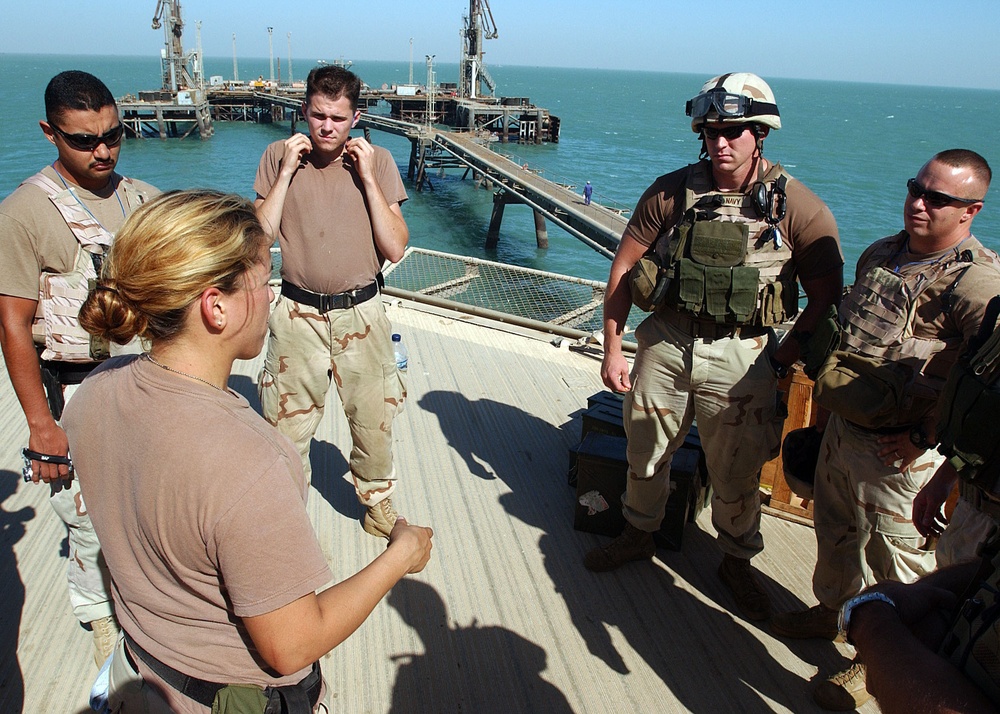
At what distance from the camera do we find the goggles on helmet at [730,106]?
8.37 feet

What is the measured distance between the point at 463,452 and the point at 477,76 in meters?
56.7

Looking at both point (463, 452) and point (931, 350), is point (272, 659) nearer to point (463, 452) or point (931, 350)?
point (931, 350)

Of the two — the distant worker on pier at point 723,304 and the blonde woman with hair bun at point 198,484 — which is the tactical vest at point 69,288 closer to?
the blonde woman with hair bun at point 198,484

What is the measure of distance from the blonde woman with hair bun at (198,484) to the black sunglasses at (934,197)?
6.47 feet

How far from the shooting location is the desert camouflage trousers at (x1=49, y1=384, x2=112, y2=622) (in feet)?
7.59

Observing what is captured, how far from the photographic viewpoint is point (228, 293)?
1.27 m

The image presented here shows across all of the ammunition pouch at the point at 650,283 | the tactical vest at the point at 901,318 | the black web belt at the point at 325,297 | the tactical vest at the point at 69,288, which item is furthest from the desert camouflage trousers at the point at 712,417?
the tactical vest at the point at 69,288

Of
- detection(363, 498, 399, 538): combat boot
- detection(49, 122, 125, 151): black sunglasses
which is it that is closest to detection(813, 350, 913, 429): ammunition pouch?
detection(363, 498, 399, 538): combat boot

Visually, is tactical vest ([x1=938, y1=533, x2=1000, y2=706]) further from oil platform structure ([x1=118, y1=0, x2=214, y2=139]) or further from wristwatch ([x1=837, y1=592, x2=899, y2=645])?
oil platform structure ([x1=118, y1=0, x2=214, y2=139])

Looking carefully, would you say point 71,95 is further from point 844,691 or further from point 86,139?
point 844,691

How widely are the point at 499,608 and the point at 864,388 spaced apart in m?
1.55

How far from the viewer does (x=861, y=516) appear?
2.47 meters

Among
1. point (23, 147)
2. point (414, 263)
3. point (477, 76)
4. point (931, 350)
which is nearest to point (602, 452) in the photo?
point (931, 350)

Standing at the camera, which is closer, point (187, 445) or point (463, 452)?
point (187, 445)
